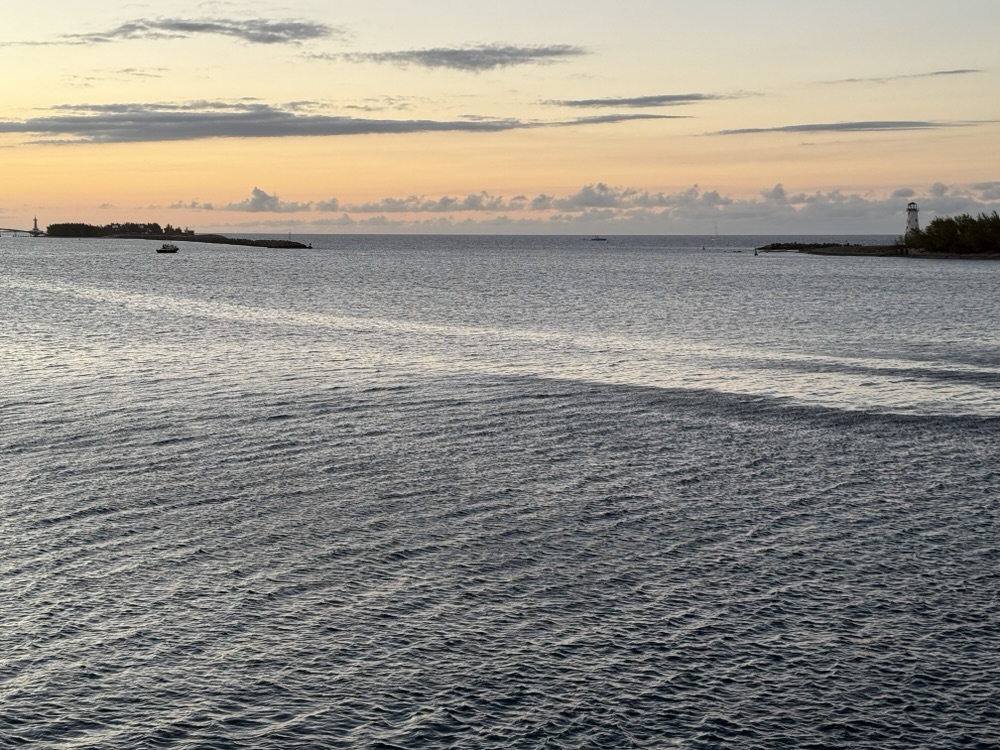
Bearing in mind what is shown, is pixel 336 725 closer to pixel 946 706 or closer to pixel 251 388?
pixel 946 706

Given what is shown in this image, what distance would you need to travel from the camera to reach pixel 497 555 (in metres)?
22.8

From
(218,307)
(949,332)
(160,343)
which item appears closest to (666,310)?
(949,332)

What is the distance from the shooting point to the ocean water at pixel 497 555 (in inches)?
631

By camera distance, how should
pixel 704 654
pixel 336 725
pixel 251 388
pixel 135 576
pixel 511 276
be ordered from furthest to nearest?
pixel 511 276, pixel 251 388, pixel 135 576, pixel 704 654, pixel 336 725

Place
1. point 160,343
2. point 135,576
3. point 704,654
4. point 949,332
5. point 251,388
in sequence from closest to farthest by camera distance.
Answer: point 704,654 < point 135,576 < point 251,388 < point 160,343 < point 949,332

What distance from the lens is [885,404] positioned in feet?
136

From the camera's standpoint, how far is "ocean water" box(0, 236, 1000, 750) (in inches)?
631

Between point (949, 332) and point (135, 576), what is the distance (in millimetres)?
60387

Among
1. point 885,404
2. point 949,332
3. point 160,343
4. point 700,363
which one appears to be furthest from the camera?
point 949,332

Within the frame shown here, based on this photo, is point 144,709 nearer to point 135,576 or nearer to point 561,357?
point 135,576

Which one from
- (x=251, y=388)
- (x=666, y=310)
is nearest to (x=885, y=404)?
(x=251, y=388)

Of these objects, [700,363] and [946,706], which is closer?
[946,706]

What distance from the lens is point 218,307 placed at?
301 ft

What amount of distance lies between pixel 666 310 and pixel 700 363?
3835 centimetres
